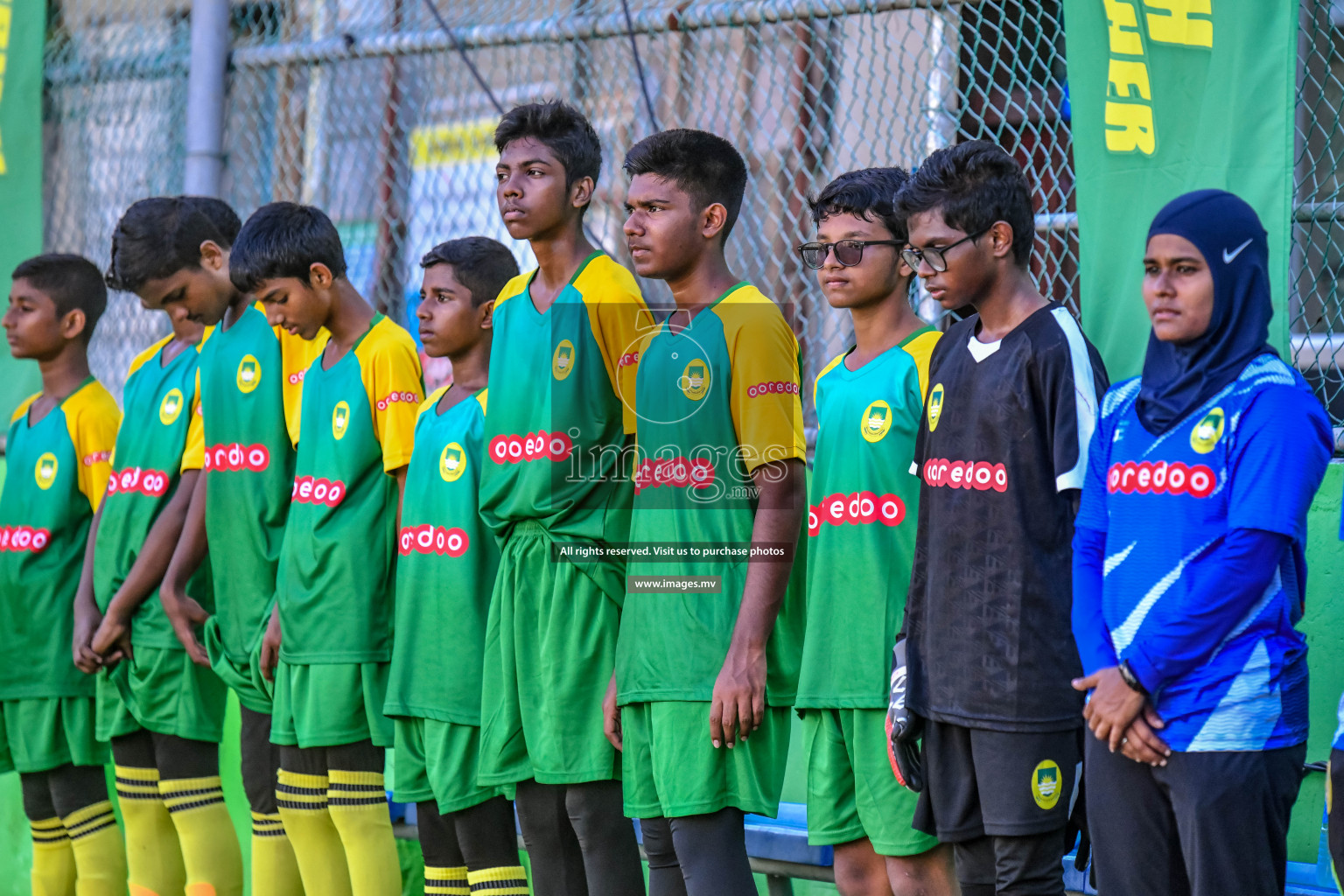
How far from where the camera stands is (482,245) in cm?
381

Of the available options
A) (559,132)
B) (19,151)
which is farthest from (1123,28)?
(19,151)

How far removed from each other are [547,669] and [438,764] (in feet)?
1.46

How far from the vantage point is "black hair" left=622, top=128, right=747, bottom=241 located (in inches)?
128

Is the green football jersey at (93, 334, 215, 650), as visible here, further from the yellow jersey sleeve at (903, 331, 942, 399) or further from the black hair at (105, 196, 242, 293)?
the yellow jersey sleeve at (903, 331, 942, 399)

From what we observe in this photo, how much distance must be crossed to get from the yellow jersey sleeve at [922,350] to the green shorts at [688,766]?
31.7 inches

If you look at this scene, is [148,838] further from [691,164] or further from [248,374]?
[691,164]

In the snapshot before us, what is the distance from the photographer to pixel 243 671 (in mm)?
4031

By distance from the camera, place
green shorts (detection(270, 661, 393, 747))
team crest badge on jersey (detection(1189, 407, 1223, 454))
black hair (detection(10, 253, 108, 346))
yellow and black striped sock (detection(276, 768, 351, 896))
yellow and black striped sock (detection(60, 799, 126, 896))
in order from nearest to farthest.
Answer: team crest badge on jersey (detection(1189, 407, 1223, 454))
green shorts (detection(270, 661, 393, 747))
yellow and black striped sock (detection(276, 768, 351, 896))
yellow and black striped sock (detection(60, 799, 126, 896))
black hair (detection(10, 253, 108, 346))

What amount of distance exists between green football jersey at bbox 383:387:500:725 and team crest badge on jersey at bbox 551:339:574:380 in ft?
1.25

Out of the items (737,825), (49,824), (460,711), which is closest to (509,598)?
(460,711)

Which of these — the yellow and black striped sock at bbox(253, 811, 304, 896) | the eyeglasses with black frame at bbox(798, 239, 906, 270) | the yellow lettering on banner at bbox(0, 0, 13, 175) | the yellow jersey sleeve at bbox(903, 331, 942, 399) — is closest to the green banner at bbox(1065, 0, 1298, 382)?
the yellow jersey sleeve at bbox(903, 331, 942, 399)

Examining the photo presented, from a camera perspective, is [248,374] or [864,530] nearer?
[864,530]

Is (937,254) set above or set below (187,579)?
above

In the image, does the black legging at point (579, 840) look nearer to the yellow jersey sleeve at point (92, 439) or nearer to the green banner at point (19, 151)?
the yellow jersey sleeve at point (92, 439)
